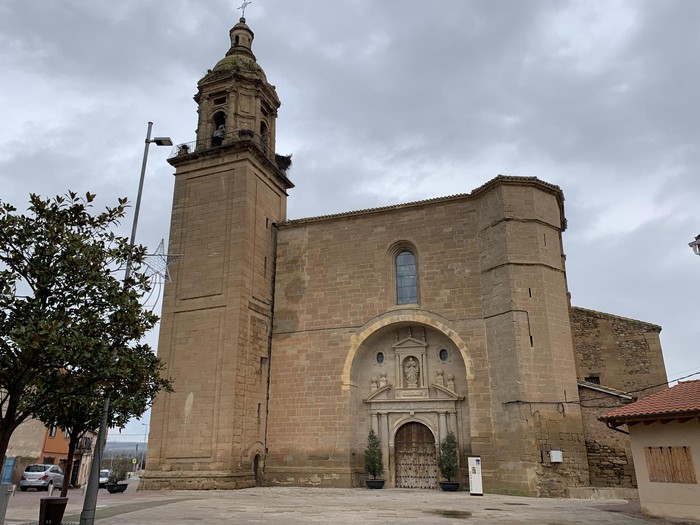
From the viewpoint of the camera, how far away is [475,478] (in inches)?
669

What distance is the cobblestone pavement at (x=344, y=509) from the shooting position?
11.0 m

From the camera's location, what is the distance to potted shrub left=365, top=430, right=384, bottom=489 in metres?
19.4

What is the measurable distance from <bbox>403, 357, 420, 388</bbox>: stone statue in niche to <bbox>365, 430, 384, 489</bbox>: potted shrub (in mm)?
2397

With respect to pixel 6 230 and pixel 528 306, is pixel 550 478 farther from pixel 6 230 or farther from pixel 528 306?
pixel 6 230

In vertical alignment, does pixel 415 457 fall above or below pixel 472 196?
below

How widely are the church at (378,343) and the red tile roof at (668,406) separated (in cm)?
436

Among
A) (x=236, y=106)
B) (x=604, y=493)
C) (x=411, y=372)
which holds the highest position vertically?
(x=236, y=106)

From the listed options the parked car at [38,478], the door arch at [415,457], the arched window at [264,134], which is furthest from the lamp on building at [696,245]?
the parked car at [38,478]

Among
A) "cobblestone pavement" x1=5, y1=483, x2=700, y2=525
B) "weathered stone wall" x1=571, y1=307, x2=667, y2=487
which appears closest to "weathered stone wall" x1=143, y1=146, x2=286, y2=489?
"cobblestone pavement" x1=5, y1=483, x2=700, y2=525

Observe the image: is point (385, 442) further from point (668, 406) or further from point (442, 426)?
point (668, 406)

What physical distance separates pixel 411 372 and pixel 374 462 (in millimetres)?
3535

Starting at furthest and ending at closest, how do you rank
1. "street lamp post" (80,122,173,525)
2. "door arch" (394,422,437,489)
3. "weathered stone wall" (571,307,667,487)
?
"weathered stone wall" (571,307,667,487)
"door arch" (394,422,437,489)
"street lamp post" (80,122,173,525)

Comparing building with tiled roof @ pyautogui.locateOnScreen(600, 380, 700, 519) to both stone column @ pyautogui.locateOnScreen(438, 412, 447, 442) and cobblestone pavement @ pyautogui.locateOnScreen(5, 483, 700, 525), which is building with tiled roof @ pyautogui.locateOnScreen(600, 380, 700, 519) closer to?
cobblestone pavement @ pyautogui.locateOnScreen(5, 483, 700, 525)

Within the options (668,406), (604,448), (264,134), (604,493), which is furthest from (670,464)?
(264,134)
